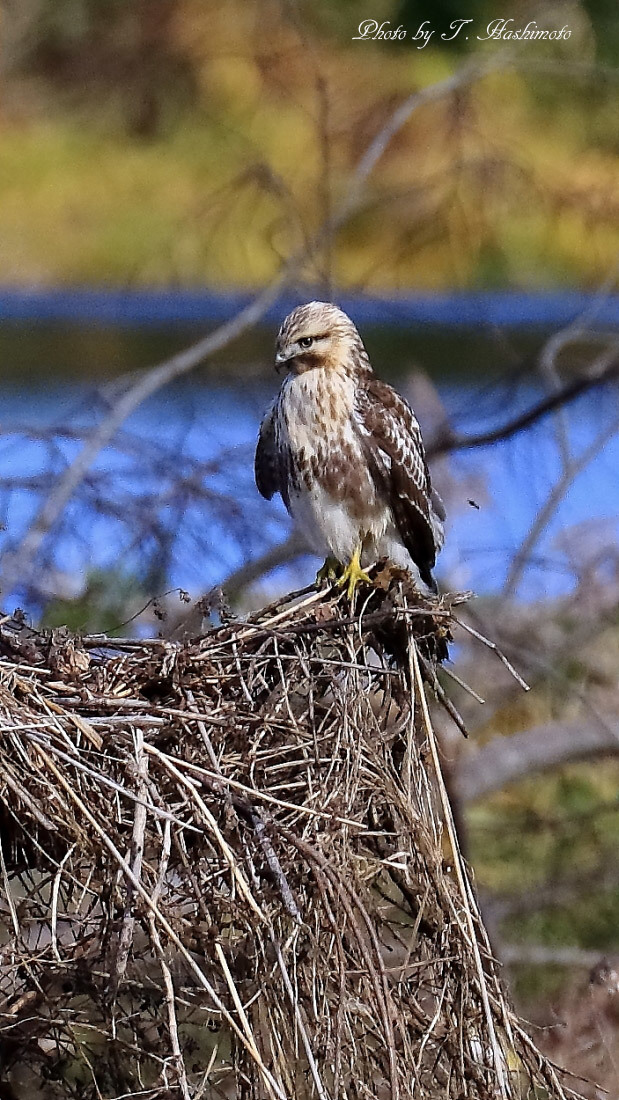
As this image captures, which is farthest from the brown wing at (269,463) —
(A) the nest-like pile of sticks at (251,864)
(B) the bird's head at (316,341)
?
(A) the nest-like pile of sticks at (251,864)

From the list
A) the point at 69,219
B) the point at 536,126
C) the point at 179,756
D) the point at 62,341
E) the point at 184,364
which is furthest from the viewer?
the point at 69,219

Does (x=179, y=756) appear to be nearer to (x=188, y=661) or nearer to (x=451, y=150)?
(x=188, y=661)

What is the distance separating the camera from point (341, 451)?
302cm

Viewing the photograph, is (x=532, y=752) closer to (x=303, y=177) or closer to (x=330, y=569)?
(x=330, y=569)

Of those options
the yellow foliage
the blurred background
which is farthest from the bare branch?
the yellow foliage

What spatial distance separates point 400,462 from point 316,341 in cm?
39

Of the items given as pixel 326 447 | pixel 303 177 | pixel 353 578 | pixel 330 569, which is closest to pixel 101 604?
pixel 330 569

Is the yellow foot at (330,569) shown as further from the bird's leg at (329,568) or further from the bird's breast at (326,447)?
the bird's breast at (326,447)

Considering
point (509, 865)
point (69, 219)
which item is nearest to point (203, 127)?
point (69, 219)

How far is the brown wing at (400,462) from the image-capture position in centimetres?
305

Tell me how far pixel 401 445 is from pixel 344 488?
19 centimetres

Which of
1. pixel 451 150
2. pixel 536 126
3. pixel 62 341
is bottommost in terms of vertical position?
pixel 451 150

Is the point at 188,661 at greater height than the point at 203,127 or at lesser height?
lesser

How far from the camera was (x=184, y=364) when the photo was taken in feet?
15.8
